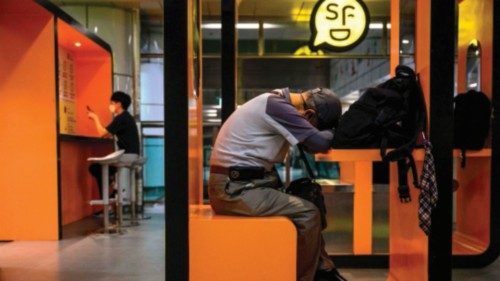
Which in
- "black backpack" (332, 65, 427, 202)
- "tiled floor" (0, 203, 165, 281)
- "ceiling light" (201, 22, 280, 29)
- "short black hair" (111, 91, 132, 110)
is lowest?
"tiled floor" (0, 203, 165, 281)

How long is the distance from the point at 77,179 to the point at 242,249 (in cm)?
410

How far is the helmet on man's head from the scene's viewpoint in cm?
224

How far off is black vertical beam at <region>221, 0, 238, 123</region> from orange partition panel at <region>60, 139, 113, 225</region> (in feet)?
7.68

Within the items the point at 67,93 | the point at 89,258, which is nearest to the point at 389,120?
the point at 89,258

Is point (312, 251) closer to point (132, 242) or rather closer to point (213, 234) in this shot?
point (213, 234)

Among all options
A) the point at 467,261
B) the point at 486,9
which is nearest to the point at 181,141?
the point at 467,261

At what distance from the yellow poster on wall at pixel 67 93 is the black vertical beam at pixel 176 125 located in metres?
3.89

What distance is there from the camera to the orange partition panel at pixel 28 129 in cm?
448

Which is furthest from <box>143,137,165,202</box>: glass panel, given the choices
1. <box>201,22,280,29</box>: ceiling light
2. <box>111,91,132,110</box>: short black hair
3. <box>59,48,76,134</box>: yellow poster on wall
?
<box>111,91,132,110</box>: short black hair

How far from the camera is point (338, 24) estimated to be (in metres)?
4.60

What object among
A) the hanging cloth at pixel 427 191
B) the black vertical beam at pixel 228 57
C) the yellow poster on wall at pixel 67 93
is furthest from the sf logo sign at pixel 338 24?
the yellow poster on wall at pixel 67 93

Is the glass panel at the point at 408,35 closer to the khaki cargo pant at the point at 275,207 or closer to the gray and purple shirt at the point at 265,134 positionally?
the gray and purple shirt at the point at 265,134

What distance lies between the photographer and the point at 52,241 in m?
4.41

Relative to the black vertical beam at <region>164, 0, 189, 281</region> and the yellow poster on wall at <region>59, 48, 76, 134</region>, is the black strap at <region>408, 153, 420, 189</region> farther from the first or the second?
the yellow poster on wall at <region>59, 48, 76, 134</region>
